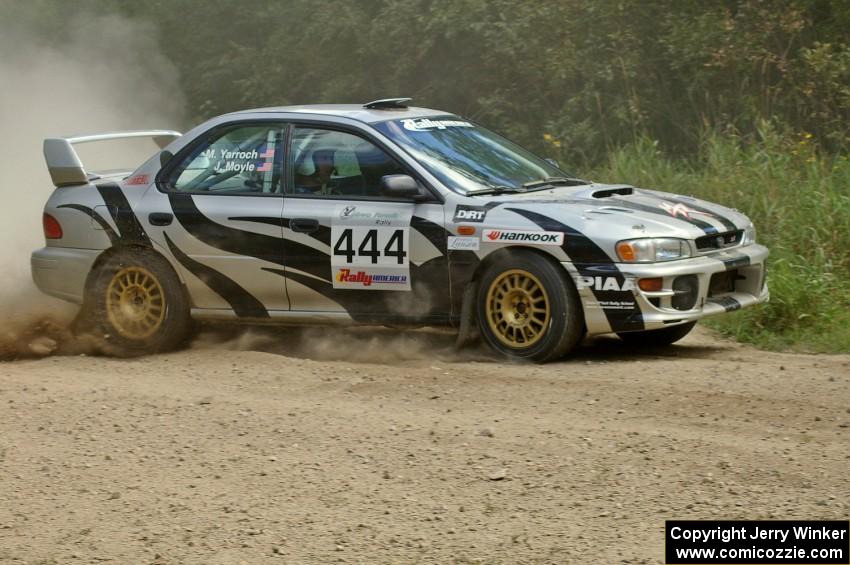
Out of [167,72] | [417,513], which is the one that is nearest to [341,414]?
[417,513]

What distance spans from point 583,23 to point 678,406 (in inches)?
391

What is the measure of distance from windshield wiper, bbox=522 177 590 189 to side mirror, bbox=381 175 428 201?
815mm

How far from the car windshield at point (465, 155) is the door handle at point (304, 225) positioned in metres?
0.71

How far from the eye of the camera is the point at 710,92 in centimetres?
1480

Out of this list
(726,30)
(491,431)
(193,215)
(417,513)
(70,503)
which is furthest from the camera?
(726,30)

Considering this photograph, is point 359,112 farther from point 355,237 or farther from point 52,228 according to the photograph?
point 52,228

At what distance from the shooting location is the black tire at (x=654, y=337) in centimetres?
830

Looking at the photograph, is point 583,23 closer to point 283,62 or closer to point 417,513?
point 283,62

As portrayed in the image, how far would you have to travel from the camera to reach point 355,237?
26.0 ft

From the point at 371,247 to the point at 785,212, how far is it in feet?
13.1

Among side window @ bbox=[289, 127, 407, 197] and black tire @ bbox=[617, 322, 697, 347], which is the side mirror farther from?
black tire @ bbox=[617, 322, 697, 347]

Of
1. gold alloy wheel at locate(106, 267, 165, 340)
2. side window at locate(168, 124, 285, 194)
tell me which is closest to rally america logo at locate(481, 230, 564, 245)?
side window at locate(168, 124, 285, 194)

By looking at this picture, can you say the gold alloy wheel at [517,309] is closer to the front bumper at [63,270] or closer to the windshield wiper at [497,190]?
the windshield wiper at [497,190]

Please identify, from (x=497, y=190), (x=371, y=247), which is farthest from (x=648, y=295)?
(x=371, y=247)
